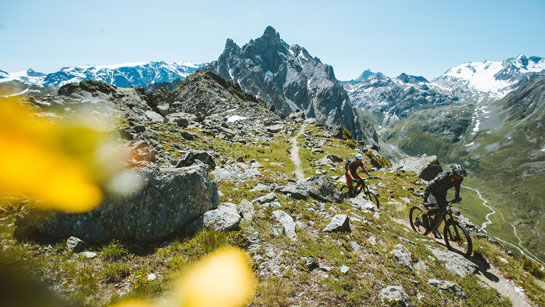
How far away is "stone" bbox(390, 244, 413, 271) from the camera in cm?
913

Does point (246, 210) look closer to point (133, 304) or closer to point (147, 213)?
point (147, 213)

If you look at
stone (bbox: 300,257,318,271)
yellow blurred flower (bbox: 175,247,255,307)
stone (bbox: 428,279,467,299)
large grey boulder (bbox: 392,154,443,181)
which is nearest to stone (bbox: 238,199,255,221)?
yellow blurred flower (bbox: 175,247,255,307)

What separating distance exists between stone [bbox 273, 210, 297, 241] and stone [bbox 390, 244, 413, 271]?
407cm

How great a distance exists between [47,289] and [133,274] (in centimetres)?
180

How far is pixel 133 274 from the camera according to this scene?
6.76 metres

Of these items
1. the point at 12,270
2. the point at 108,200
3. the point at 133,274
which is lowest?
the point at 133,274

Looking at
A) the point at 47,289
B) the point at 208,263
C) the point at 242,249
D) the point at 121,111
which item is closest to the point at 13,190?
the point at 47,289

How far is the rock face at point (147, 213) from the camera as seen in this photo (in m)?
7.12

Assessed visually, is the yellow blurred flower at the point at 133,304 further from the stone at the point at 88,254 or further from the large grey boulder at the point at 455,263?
the large grey boulder at the point at 455,263

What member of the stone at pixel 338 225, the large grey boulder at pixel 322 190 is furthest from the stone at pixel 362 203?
the stone at pixel 338 225

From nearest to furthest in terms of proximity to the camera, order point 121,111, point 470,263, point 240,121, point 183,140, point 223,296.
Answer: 1. point 223,296
2. point 470,263
3. point 183,140
4. point 121,111
5. point 240,121

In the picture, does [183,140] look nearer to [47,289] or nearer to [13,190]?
[13,190]

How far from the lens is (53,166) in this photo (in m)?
7.97

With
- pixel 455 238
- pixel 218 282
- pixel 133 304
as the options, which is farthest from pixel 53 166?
pixel 455 238
